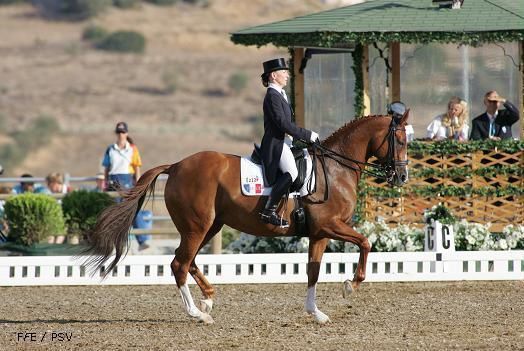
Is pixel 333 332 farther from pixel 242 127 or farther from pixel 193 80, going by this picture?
pixel 193 80

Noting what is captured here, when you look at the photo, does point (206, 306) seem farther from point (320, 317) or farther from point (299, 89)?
point (299, 89)

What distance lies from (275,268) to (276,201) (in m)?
3.62

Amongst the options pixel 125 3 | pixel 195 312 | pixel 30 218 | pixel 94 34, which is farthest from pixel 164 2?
pixel 195 312

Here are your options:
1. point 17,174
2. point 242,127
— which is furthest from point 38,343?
point 242,127

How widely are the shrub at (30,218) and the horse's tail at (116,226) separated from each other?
5026mm

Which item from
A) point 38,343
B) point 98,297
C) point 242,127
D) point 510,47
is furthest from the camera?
point 242,127

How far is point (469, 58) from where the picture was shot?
1719 centimetres

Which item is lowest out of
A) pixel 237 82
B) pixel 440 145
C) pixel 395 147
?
pixel 237 82

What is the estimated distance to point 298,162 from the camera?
11578mm

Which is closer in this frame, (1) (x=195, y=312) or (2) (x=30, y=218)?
(1) (x=195, y=312)

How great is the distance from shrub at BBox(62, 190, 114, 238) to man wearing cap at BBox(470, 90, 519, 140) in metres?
5.23

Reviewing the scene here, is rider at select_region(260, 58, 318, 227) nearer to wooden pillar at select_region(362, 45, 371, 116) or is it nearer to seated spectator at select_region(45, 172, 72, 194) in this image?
wooden pillar at select_region(362, 45, 371, 116)

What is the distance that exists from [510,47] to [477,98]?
92cm

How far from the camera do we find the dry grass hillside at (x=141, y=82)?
57.8 m
